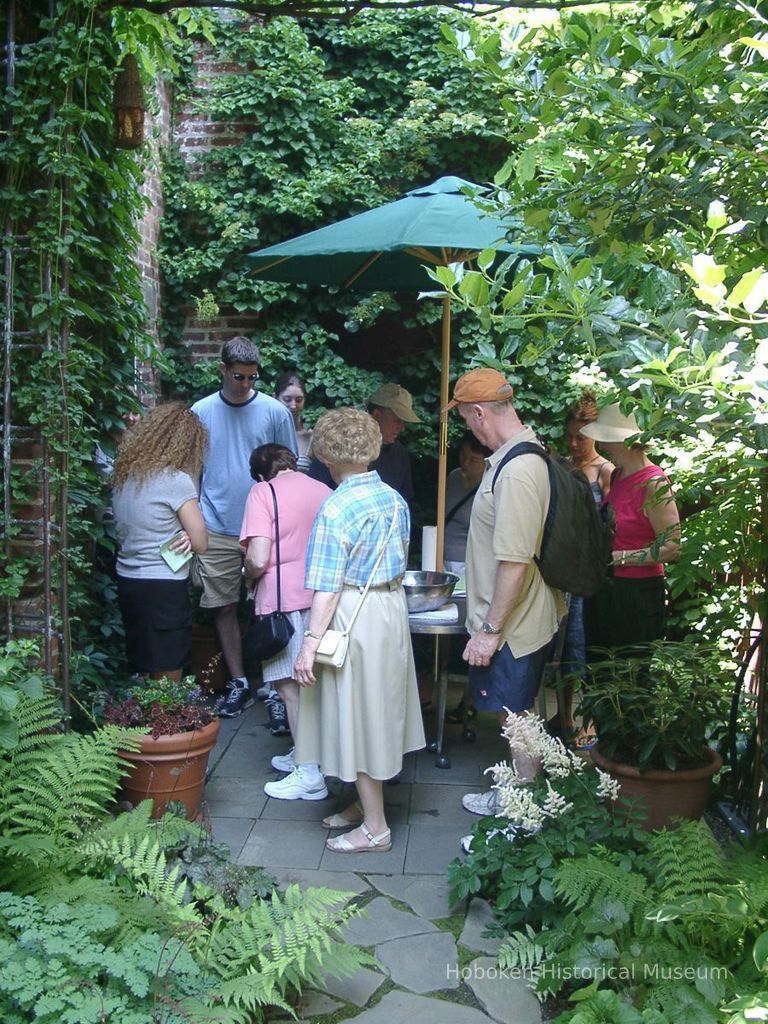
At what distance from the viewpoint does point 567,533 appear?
155 inches

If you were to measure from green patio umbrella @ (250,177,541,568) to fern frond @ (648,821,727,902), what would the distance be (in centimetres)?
226

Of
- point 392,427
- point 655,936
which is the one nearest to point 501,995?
point 655,936

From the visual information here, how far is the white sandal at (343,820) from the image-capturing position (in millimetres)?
4246

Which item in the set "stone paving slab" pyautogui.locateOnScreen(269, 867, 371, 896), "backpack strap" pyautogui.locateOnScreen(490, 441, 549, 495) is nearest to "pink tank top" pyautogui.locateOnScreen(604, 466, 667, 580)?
"backpack strap" pyautogui.locateOnScreen(490, 441, 549, 495)

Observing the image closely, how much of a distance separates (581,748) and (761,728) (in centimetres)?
131

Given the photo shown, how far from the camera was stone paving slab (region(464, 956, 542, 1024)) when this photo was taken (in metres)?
Answer: 2.95

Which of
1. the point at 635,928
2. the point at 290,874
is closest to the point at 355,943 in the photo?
the point at 290,874

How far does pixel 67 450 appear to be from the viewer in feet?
12.8

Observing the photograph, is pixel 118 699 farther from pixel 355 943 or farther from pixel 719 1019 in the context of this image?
pixel 719 1019

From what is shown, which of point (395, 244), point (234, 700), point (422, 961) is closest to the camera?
point (422, 961)

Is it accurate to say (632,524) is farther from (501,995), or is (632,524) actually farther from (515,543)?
(501,995)

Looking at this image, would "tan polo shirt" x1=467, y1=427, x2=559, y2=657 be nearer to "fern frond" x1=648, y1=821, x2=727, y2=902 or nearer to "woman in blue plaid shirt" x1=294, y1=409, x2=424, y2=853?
"woman in blue plaid shirt" x1=294, y1=409, x2=424, y2=853

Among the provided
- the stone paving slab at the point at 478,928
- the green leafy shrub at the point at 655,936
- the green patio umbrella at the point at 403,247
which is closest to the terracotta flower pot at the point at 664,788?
the green leafy shrub at the point at 655,936

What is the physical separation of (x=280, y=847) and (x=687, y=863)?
1705mm
